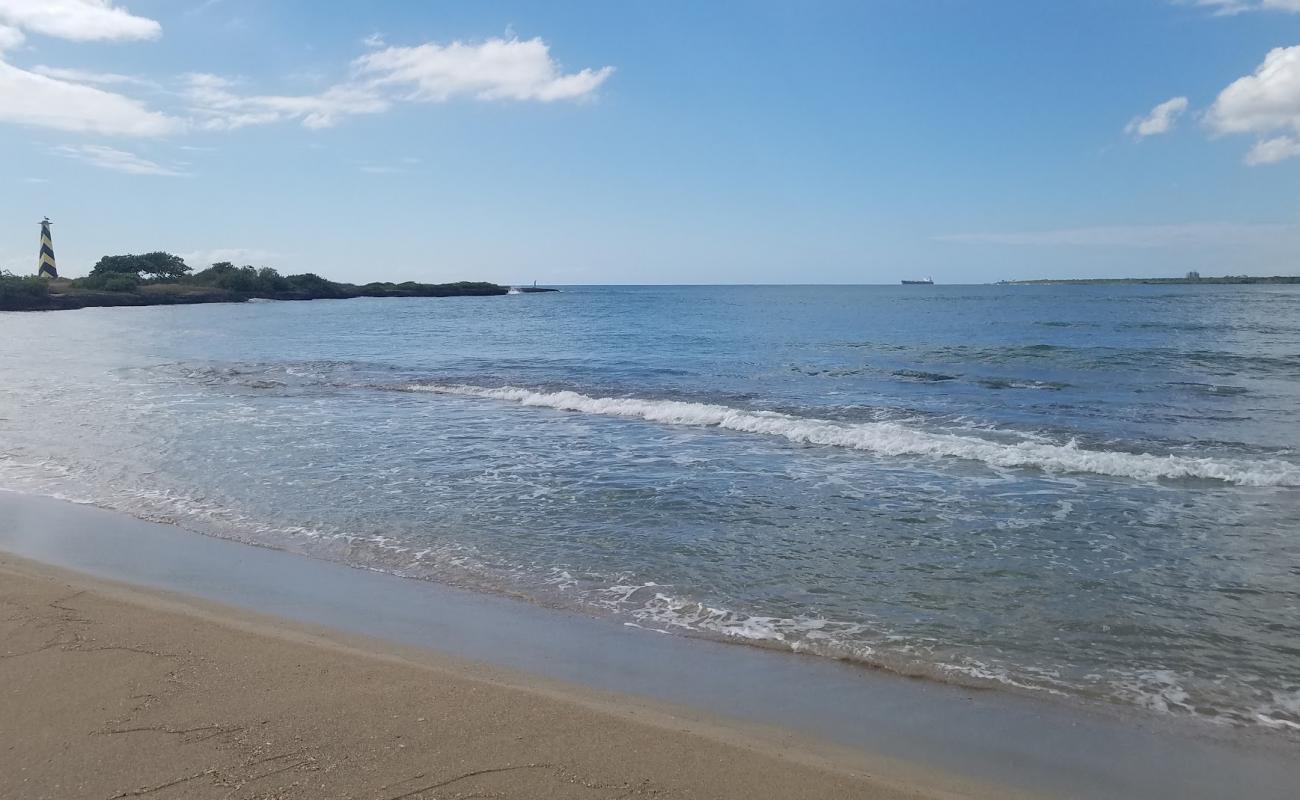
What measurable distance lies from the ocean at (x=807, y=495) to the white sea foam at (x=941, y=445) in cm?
7

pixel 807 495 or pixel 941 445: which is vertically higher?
pixel 941 445

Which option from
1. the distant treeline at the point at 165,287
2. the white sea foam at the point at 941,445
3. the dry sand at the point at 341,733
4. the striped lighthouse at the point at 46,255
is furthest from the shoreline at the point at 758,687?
the striped lighthouse at the point at 46,255

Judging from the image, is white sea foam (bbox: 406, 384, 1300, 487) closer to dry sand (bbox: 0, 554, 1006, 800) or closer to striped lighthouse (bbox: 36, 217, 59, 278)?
dry sand (bbox: 0, 554, 1006, 800)

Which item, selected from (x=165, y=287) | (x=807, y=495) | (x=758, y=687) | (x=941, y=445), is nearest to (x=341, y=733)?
(x=758, y=687)

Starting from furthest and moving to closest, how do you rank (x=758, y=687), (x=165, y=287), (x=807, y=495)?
(x=165, y=287)
(x=807, y=495)
(x=758, y=687)

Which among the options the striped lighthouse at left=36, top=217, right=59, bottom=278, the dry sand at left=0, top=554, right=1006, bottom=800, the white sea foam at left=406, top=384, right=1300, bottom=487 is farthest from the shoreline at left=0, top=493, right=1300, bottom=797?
the striped lighthouse at left=36, top=217, right=59, bottom=278

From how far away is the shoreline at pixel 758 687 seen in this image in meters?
4.02

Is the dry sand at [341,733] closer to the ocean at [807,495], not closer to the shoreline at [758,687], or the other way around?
the shoreline at [758,687]

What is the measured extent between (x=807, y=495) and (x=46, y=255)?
335ft

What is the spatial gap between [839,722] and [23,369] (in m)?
26.6

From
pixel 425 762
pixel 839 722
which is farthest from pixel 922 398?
pixel 425 762

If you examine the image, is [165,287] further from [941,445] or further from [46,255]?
[941,445]

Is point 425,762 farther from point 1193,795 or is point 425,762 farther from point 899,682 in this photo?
point 1193,795

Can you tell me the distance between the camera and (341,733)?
158 inches
